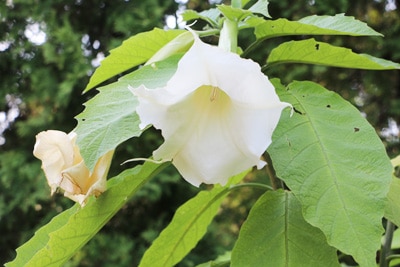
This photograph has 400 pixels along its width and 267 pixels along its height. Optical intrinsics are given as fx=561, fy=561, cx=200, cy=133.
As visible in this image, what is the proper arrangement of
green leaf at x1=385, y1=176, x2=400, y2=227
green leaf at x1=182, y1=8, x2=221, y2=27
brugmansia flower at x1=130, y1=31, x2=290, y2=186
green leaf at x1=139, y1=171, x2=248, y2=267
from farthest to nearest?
green leaf at x1=139, y1=171, x2=248, y2=267 < green leaf at x1=182, y1=8, x2=221, y2=27 < green leaf at x1=385, y1=176, x2=400, y2=227 < brugmansia flower at x1=130, y1=31, x2=290, y2=186

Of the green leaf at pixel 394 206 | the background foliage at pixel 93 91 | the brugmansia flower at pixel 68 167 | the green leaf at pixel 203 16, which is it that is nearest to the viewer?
the brugmansia flower at pixel 68 167

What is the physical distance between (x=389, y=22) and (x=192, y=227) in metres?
2.21

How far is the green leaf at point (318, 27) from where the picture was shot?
73cm

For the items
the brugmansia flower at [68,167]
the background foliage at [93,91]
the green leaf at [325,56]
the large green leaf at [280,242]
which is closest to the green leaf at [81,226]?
the brugmansia flower at [68,167]

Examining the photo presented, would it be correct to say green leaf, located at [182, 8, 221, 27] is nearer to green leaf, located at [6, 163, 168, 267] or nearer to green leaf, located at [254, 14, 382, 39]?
green leaf, located at [254, 14, 382, 39]

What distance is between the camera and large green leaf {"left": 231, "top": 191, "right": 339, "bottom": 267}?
2.45 feet

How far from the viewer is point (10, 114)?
2.89 metres

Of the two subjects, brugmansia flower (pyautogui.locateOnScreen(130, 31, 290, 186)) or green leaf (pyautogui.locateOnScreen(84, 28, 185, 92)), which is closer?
brugmansia flower (pyautogui.locateOnScreen(130, 31, 290, 186))

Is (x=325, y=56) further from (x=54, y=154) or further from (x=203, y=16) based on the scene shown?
(x=54, y=154)

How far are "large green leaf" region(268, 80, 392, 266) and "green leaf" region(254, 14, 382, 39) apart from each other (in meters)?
0.09

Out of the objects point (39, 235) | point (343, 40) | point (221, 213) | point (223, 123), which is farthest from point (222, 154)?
point (343, 40)

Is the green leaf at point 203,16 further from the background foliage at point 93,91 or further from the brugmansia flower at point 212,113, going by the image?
the background foliage at point 93,91

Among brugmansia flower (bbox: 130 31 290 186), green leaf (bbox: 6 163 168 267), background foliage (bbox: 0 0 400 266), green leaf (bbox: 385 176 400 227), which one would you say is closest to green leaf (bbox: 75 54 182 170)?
brugmansia flower (bbox: 130 31 290 186)

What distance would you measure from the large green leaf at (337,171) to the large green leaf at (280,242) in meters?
0.15
